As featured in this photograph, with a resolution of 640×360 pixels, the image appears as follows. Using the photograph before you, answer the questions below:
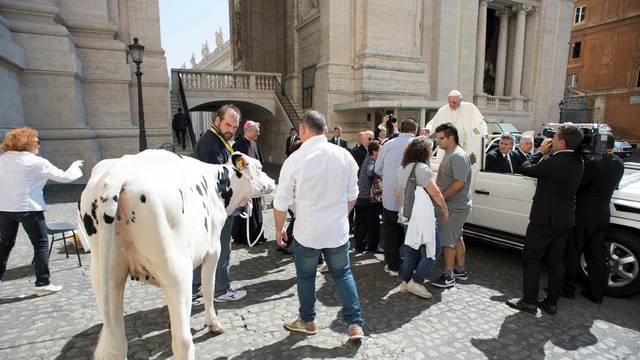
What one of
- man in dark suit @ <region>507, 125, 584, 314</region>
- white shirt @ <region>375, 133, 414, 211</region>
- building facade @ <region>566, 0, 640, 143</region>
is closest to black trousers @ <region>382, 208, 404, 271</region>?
white shirt @ <region>375, 133, 414, 211</region>

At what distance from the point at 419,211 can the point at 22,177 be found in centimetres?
464

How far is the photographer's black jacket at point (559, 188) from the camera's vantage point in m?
3.89

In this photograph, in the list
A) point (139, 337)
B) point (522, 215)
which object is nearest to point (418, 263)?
point (522, 215)

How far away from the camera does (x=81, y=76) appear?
13438mm

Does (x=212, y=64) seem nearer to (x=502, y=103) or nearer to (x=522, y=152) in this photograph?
(x=502, y=103)

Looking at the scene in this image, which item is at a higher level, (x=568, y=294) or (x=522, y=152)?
(x=522, y=152)

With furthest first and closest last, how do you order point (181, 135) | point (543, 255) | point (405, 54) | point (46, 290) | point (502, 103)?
point (502, 103)
point (405, 54)
point (181, 135)
point (46, 290)
point (543, 255)

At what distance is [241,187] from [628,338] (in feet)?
14.0

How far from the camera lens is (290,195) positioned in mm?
3369

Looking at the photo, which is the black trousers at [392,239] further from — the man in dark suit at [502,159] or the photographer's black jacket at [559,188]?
the man in dark suit at [502,159]

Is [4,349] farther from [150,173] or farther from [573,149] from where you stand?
[573,149]

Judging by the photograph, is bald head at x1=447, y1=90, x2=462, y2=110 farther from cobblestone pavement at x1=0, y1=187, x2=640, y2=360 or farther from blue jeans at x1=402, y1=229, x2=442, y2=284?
cobblestone pavement at x1=0, y1=187, x2=640, y2=360

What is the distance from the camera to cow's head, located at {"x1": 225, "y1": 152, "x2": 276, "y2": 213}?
12.4 ft

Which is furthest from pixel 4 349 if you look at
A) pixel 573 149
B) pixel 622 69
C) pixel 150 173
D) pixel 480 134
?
pixel 622 69
